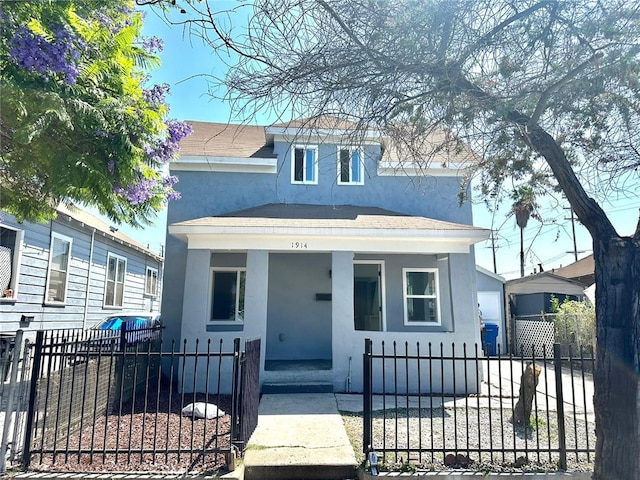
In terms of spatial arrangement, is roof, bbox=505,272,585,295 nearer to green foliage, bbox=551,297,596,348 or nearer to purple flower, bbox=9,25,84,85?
green foliage, bbox=551,297,596,348

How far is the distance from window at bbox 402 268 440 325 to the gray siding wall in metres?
9.46

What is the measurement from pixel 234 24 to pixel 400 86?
6.14 ft

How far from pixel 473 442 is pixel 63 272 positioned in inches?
453

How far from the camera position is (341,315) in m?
9.29

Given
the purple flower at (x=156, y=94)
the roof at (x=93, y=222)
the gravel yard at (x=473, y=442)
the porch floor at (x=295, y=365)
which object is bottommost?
the gravel yard at (x=473, y=442)

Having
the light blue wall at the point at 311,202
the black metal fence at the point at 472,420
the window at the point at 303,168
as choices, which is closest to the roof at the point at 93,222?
the light blue wall at the point at 311,202

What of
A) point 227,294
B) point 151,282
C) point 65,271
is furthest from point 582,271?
point 65,271

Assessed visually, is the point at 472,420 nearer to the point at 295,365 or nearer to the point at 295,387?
the point at 295,387

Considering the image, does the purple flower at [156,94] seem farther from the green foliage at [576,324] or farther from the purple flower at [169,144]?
the green foliage at [576,324]

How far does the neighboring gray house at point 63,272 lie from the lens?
1000cm

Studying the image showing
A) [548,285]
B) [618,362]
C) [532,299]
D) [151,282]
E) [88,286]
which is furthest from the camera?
[151,282]

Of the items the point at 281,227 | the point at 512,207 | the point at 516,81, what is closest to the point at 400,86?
the point at 516,81

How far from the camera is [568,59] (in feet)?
15.3

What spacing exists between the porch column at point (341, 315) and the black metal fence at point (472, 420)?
2.47 feet
